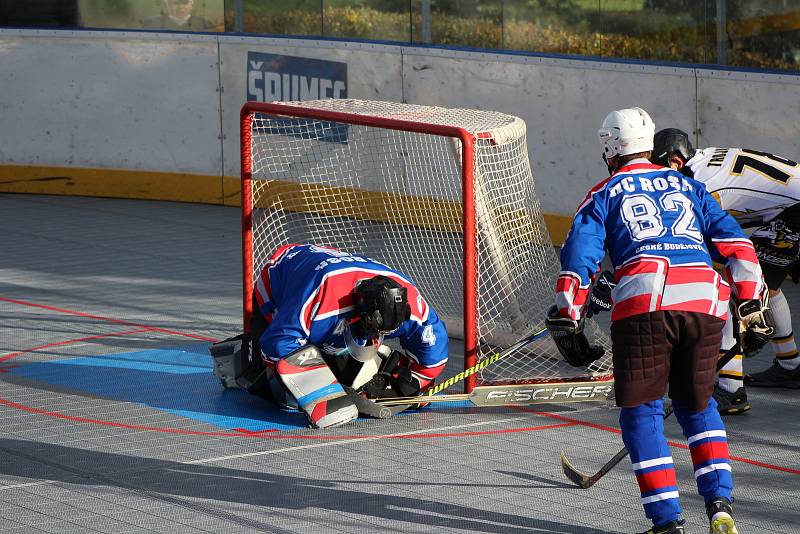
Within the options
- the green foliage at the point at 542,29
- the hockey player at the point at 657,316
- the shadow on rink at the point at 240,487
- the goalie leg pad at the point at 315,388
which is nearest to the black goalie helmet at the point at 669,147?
the hockey player at the point at 657,316

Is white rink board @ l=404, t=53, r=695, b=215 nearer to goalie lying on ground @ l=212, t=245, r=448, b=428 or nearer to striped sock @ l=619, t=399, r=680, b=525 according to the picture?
goalie lying on ground @ l=212, t=245, r=448, b=428

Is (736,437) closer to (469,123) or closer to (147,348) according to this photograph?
(469,123)

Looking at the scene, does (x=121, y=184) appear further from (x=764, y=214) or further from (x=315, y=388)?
(x=764, y=214)

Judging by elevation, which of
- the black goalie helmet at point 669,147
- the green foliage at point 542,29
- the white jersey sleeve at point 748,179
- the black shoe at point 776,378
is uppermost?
the green foliage at point 542,29

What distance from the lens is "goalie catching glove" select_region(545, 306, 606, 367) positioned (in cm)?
457

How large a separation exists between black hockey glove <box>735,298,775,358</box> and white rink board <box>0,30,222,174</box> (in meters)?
8.08

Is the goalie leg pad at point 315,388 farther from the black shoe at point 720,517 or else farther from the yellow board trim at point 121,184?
the yellow board trim at point 121,184

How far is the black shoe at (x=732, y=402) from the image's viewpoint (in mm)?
6121

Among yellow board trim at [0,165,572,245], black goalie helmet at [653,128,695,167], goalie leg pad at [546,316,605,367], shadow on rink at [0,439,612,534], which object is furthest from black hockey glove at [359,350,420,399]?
yellow board trim at [0,165,572,245]

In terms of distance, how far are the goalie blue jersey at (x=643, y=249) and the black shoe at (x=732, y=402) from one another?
5.48 feet

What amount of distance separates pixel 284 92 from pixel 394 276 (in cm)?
603

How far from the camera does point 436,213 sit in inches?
337

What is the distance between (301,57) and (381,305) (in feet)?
20.9

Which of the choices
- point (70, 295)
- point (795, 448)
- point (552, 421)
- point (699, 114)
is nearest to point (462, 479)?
point (552, 421)
